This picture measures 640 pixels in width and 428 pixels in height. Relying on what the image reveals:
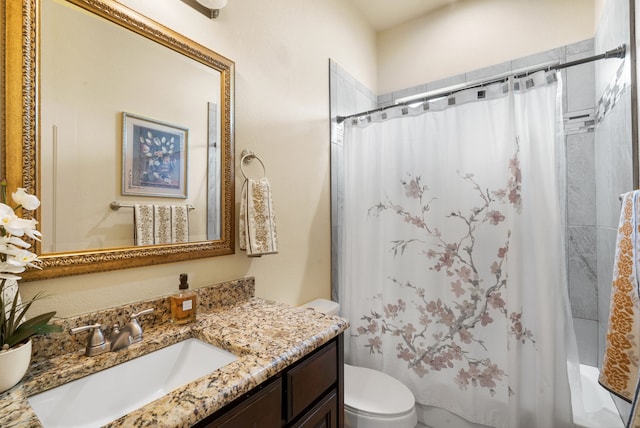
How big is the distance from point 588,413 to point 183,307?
6.36 feet

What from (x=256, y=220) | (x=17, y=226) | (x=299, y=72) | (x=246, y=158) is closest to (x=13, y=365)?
(x=17, y=226)

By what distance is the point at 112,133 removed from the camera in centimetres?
98

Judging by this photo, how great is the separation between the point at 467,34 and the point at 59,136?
2.56 m

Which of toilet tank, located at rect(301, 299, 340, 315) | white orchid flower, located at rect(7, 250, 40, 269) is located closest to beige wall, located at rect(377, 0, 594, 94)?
toilet tank, located at rect(301, 299, 340, 315)

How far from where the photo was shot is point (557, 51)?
188 cm

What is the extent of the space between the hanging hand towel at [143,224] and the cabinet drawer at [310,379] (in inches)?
27.0

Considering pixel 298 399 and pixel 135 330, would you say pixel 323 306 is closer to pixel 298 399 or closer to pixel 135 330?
pixel 298 399

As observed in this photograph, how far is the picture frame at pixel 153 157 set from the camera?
1.02 m

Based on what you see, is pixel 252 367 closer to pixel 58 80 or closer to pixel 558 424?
pixel 58 80

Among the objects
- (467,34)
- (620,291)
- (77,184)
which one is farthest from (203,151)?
(467,34)

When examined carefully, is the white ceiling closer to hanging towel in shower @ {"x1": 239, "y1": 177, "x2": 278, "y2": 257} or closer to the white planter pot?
hanging towel in shower @ {"x1": 239, "y1": 177, "x2": 278, "y2": 257}

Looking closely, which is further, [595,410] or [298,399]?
[595,410]

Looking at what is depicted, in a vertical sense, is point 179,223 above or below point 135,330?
above

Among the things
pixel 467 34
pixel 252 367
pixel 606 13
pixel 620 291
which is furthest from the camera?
pixel 467 34
